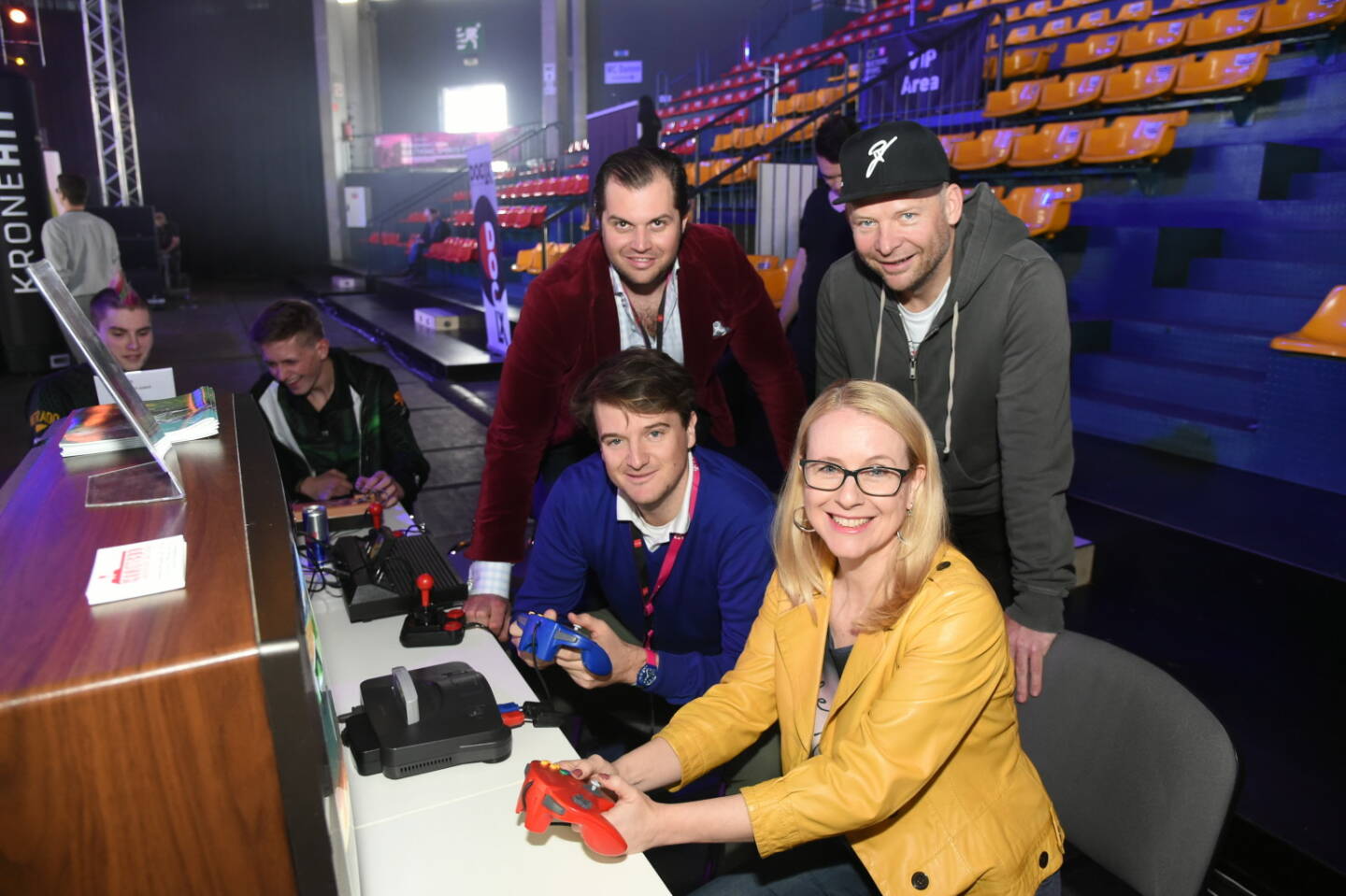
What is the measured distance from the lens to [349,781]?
120 cm

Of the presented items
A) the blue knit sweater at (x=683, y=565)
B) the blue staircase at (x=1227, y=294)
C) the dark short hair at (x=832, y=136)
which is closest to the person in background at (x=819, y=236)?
the dark short hair at (x=832, y=136)

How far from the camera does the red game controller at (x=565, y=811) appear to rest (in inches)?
39.4

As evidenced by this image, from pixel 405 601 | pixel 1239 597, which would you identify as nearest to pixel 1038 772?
pixel 405 601

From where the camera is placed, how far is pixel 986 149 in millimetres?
6254

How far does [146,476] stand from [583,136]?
14.9m

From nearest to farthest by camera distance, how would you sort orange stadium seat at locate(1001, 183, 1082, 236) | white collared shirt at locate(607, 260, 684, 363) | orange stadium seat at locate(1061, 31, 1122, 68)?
white collared shirt at locate(607, 260, 684, 363)
orange stadium seat at locate(1001, 183, 1082, 236)
orange stadium seat at locate(1061, 31, 1122, 68)

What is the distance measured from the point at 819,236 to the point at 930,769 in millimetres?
2466

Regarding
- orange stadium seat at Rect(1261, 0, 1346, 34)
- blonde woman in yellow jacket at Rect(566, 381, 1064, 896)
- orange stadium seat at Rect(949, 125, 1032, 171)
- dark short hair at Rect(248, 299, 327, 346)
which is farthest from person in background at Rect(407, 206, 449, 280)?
blonde woman in yellow jacket at Rect(566, 381, 1064, 896)

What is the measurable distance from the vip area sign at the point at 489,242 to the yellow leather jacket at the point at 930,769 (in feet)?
16.2

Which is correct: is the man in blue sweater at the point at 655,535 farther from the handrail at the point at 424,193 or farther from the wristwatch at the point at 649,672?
the handrail at the point at 424,193

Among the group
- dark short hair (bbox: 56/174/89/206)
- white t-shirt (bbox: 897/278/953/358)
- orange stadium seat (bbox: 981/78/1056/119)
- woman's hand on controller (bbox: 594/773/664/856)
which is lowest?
woman's hand on controller (bbox: 594/773/664/856)

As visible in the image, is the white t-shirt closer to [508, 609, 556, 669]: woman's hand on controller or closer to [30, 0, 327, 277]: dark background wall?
[508, 609, 556, 669]: woman's hand on controller

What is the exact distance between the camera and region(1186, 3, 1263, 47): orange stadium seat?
19.8ft

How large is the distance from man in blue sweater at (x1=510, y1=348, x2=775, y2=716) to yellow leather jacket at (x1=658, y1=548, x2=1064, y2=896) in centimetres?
36
